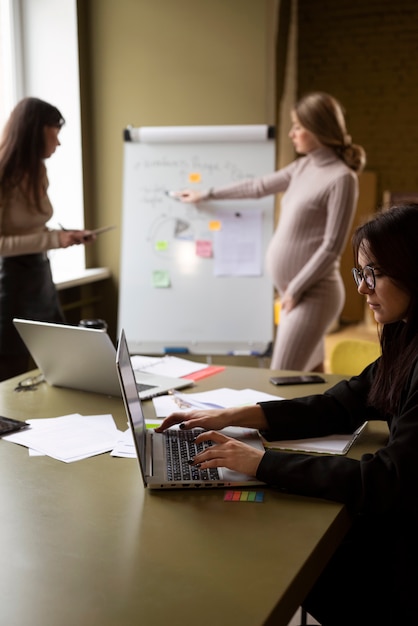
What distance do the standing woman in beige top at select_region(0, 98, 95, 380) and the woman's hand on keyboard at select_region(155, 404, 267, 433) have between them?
57.0 inches

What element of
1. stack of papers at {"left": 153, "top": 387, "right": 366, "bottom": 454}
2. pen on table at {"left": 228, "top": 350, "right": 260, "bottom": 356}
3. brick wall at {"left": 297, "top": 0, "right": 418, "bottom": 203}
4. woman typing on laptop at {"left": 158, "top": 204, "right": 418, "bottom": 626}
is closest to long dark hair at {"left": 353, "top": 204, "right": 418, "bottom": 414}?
woman typing on laptop at {"left": 158, "top": 204, "right": 418, "bottom": 626}

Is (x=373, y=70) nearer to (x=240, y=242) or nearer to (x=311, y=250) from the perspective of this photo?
(x=240, y=242)

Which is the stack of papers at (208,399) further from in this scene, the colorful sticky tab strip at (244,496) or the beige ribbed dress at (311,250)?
the beige ribbed dress at (311,250)

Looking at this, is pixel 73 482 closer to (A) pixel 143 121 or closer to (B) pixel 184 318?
(B) pixel 184 318

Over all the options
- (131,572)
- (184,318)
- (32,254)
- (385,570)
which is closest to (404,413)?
(385,570)

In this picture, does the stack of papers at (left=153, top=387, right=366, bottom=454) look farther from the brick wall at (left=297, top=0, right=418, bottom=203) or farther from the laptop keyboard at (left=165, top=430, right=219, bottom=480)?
the brick wall at (left=297, top=0, right=418, bottom=203)

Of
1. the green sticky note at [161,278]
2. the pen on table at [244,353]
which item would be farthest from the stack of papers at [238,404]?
the green sticky note at [161,278]

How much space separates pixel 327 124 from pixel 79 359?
5.70ft

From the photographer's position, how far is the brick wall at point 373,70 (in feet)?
22.4

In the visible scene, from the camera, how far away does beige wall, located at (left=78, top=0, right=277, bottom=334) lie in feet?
11.8

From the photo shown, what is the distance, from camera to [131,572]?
38.9 inches

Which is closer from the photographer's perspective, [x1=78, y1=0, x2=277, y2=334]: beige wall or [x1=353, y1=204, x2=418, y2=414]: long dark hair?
[x1=353, y1=204, x2=418, y2=414]: long dark hair

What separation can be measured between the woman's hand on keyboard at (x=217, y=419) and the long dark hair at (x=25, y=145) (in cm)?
154

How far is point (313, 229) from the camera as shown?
304cm
